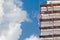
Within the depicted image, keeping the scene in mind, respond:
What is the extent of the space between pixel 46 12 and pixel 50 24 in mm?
663

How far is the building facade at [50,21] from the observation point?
47.6 feet

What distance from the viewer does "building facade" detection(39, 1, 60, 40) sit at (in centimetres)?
1450

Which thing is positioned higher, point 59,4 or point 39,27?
point 59,4

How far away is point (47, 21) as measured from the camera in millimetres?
14789

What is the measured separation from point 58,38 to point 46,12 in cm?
150

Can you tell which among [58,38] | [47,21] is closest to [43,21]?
[47,21]

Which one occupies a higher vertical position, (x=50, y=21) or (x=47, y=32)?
(x=50, y=21)

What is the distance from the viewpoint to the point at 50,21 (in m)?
14.7

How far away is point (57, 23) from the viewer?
48.5ft

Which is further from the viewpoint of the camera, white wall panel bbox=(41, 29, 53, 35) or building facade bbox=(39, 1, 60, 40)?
white wall panel bbox=(41, 29, 53, 35)

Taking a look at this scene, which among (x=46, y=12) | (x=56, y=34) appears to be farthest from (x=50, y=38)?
(x=46, y=12)

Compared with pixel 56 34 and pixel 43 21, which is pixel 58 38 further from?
pixel 43 21

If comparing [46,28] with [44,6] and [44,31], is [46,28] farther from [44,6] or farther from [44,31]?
[44,6]

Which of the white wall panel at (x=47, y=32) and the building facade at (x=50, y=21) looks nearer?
the building facade at (x=50, y=21)
